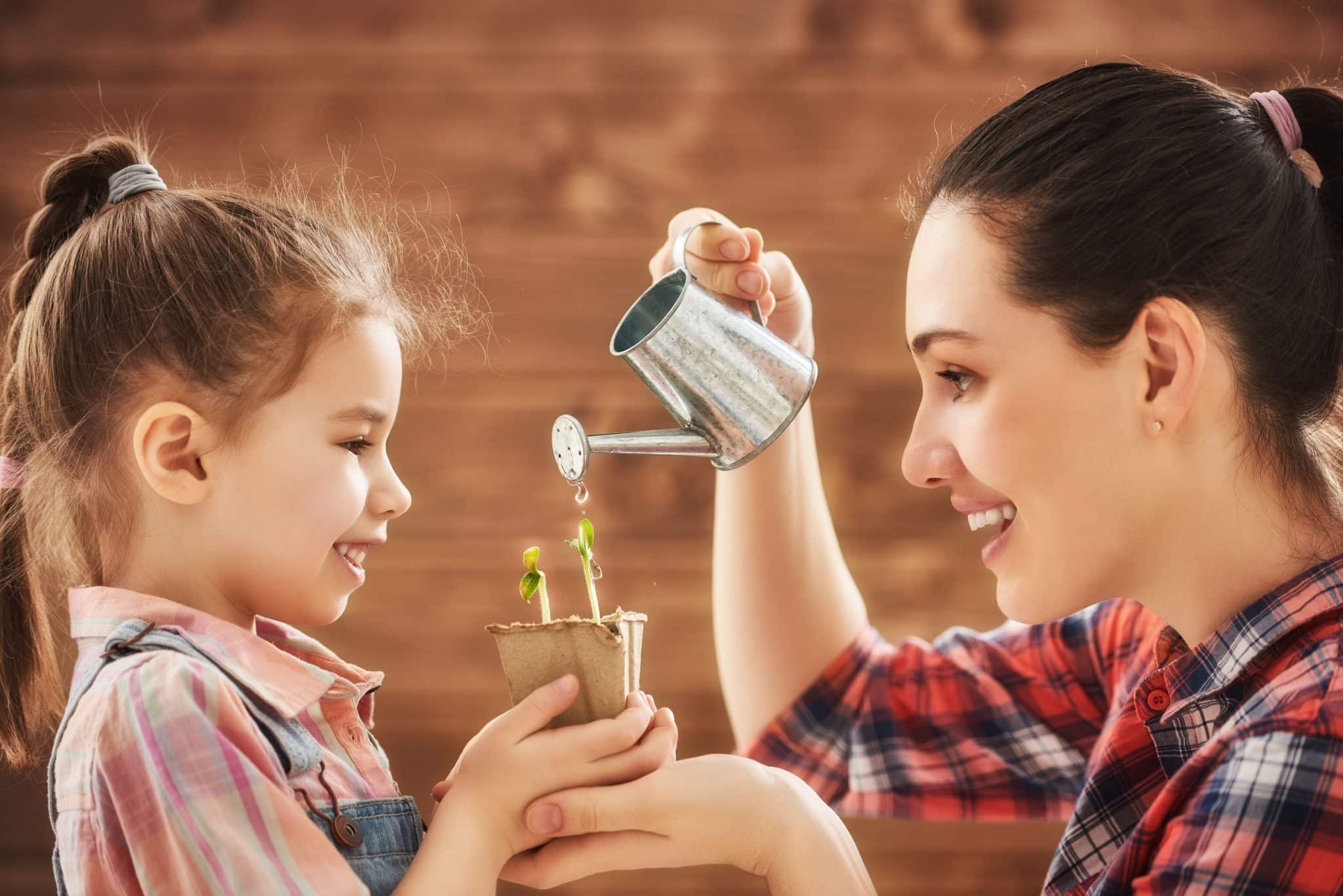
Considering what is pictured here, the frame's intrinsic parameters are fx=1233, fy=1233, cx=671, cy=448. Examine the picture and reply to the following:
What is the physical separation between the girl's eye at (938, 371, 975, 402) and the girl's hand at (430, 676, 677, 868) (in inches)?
17.4

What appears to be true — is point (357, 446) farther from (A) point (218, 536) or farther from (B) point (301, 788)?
(B) point (301, 788)

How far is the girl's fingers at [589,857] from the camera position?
→ 1056 mm

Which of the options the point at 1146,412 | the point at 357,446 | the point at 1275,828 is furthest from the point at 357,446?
the point at 1275,828

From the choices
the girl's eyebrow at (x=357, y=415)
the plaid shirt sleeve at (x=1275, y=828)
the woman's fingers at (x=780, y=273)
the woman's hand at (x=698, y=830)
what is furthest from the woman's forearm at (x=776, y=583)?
the plaid shirt sleeve at (x=1275, y=828)

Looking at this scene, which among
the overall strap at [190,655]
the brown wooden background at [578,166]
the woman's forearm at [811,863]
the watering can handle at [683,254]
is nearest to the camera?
the overall strap at [190,655]

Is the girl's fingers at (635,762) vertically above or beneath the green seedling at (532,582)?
Answer: beneath

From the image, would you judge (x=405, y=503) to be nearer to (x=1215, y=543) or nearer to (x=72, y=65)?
(x=1215, y=543)

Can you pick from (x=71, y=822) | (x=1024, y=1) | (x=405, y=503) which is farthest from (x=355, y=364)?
(x=1024, y=1)

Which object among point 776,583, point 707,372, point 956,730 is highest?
point 707,372

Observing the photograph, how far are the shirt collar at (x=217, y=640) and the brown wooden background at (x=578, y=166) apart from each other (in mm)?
914

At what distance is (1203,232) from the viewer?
1092 mm

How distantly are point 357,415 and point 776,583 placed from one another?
61 centimetres

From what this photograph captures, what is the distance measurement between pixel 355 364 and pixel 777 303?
1.78ft

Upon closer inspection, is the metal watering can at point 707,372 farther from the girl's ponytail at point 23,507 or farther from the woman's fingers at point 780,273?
the girl's ponytail at point 23,507
